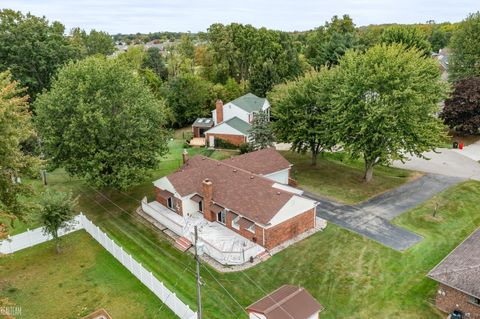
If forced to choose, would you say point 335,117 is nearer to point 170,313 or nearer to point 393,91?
point 393,91

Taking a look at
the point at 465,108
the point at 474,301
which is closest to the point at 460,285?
the point at 474,301

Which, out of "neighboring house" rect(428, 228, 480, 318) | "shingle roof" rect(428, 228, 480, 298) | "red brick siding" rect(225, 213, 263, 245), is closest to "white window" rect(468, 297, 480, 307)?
"neighboring house" rect(428, 228, 480, 318)

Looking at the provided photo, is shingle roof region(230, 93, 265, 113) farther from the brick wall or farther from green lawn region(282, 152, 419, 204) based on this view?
the brick wall

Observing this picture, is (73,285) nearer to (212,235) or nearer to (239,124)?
(212,235)

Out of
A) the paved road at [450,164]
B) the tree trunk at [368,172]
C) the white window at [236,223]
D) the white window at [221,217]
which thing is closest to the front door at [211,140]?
the tree trunk at [368,172]

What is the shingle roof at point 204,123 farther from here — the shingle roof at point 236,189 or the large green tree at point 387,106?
the large green tree at point 387,106
